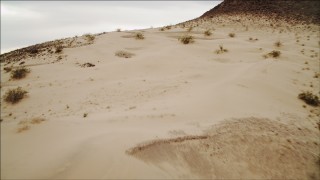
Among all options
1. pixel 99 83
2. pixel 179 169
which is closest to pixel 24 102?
pixel 99 83

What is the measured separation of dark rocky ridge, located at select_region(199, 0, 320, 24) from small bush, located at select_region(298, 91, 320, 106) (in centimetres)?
1210

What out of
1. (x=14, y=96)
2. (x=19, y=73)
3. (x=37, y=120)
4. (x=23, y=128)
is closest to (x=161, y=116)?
(x=37, y=120)

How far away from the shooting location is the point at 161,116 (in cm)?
464

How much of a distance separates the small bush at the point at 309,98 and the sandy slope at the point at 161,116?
141mm

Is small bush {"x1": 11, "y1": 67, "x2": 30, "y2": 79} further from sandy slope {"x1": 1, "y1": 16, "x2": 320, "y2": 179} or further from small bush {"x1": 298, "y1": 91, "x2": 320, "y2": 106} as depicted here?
small bush {"x1": 298, "y1": 91, "x2": 320, "y2": 106}

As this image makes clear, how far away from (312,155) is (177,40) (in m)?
7.31

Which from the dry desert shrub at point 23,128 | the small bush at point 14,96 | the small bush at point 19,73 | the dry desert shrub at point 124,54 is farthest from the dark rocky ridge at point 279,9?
the dry desert shrub at point 23,128

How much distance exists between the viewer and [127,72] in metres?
6.88

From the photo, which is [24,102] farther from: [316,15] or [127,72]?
[316,15]

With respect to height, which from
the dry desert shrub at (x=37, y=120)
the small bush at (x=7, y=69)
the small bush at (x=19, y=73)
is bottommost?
the dry desert shrub at (x=37, y=120)

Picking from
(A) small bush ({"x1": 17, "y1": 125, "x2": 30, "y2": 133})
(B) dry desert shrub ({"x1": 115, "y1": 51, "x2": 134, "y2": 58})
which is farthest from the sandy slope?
(B) dry desert shrub ({"x1": 115, "y1": 51, "x2": 134, "y2": 58})

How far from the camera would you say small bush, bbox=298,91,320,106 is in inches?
225

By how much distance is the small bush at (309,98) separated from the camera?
18.8ft

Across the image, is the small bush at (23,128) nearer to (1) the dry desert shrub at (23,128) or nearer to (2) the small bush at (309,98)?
(1) the dry desert shrub at (23,128)
